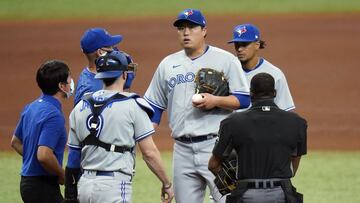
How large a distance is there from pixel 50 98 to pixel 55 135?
33cm

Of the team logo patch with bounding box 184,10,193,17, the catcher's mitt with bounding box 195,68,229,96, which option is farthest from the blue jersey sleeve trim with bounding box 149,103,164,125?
the team logo patch with bounding box 184,10,193,17

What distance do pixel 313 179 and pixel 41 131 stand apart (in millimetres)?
4808

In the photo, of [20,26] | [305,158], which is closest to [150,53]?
[20,26]

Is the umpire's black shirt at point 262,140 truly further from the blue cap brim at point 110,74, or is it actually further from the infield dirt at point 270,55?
the infield dirt at point 270,55

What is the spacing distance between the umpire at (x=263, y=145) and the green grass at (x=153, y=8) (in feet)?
45.7

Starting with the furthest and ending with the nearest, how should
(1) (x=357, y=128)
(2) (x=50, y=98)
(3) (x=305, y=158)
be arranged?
(1) (x=357, y=128)
(3) (x=305, y=158)
(2) (x=50, y=98)

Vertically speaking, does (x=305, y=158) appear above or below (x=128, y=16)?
below

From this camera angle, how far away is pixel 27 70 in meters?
17.0

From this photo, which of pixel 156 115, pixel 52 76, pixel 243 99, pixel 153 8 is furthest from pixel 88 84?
pixel 153 8

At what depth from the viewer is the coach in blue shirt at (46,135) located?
5898 millimetres

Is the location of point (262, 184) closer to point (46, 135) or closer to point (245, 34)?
point (46, 135)

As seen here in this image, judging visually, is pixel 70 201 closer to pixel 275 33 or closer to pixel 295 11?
pixel 275 33

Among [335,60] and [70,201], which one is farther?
[335,60]

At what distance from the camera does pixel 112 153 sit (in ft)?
18.0
